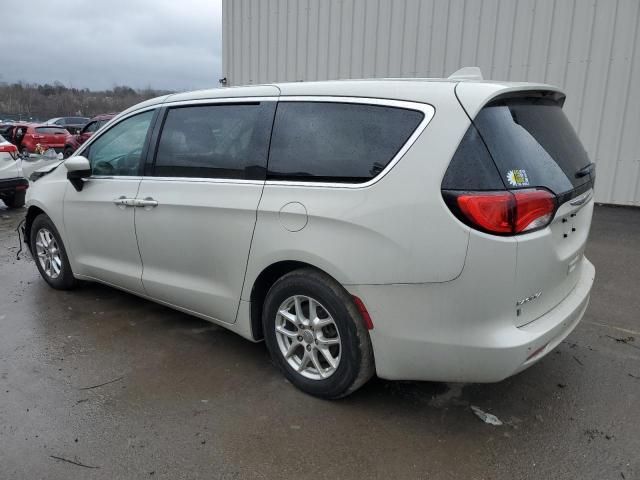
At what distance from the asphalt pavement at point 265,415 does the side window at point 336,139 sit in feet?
4.27

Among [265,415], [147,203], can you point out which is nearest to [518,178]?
[265,415]

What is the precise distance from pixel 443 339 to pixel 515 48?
7.72 metres

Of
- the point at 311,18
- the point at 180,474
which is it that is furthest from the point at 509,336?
the point at 311,18

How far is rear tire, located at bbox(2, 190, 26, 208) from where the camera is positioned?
9664 millimetres

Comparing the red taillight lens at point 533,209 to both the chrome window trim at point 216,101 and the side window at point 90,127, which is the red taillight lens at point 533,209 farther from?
the side window at point 90,127

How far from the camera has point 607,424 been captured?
9.01 ft

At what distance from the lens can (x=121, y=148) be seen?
4.11 m

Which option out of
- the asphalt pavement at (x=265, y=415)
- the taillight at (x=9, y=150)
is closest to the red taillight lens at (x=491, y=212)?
the asphalt pavement at (x=265, y=415)

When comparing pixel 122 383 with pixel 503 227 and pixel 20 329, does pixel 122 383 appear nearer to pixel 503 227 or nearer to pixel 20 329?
pixel 20 329

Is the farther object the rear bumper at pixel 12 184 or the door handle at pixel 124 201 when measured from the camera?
the rear bumper at pixel 12 184

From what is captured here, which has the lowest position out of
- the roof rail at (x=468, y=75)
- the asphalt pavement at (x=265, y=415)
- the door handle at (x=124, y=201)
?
the asphalt pavement at (x=265, y=415)

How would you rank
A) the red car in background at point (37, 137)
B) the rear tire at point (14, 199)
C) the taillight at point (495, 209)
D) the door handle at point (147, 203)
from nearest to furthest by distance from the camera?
the taillight at point (495, 209), the door handle at point (147, 203), the rear tire at point (14, 199), the red car in background at point (37, 137)

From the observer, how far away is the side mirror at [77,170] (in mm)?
4129

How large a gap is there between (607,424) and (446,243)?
140 centimetres
